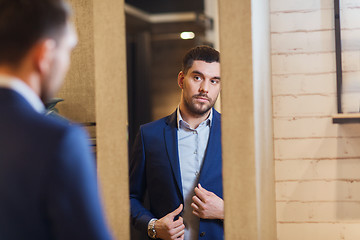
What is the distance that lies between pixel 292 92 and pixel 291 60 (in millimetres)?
144

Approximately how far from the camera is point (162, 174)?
211 centimetres

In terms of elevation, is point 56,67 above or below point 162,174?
above

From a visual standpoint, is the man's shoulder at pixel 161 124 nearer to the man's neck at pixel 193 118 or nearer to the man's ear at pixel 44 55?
the man's neck at pixel 193 118

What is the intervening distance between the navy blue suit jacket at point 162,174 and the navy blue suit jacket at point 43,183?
1229 millimetres

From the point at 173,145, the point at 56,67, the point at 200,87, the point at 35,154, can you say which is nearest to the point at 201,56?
the point at 200,87

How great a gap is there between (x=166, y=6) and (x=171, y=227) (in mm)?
6768

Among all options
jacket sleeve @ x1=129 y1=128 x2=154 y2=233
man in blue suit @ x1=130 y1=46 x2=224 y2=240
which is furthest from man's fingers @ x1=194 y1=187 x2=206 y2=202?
jacket sleeve @ x1=129 y1=128 x2=154 y2=233

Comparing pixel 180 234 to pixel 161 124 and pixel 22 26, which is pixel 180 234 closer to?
pixel 161 124

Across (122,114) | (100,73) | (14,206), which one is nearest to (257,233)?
(122,114)

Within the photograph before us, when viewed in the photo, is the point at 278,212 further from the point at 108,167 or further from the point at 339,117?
the point at 108,167

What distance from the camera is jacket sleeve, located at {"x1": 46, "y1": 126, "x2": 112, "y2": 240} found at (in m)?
0.84

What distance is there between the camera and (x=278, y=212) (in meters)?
2.11

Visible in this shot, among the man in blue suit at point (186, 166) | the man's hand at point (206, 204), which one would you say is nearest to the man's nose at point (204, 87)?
the man in blue suit at point (186, 166)

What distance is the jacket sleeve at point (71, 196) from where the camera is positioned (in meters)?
0.84
